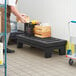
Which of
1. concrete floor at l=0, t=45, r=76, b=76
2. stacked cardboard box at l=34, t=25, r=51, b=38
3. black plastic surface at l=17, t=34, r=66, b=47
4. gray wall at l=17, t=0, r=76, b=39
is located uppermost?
gray wall at l=17, t=0, r=76, b=39

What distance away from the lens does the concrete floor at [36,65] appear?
3660 millimetres

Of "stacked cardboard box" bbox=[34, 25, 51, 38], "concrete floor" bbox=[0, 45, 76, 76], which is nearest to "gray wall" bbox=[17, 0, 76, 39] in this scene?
"stacked cardboard box" bbox=[34, 25, 51, 38]

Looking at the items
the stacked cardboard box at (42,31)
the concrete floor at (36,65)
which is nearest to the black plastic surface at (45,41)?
the stacked cardboard box at (42,31)

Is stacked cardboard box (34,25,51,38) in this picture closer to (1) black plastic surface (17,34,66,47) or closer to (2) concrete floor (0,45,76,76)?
(1) black plastic surface (17,34,66,47)

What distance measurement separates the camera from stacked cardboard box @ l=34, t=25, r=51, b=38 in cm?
490

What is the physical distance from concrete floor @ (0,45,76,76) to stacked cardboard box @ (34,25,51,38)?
1.39 ft

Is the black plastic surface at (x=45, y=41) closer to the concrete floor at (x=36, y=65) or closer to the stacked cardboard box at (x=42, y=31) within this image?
the stacked cardboard box at (x=42, y=31)

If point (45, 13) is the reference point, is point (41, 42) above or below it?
below

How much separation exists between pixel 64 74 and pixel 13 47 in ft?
7.20

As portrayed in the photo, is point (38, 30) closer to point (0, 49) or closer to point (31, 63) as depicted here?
point (31, 63)

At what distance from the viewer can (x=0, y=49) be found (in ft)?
10.00

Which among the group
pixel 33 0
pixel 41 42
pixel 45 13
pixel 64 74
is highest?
pixel 33 0

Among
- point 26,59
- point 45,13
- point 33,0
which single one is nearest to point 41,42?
point 26,59

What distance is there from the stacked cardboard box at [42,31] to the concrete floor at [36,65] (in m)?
0.42
